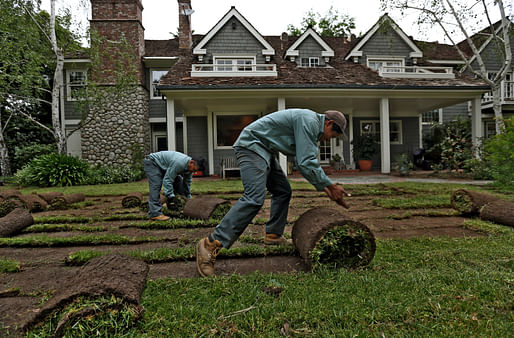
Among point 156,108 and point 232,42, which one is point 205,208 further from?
point 156,108

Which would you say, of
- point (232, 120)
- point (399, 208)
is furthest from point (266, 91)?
point (399, 208)

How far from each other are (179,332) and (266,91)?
10987 mm

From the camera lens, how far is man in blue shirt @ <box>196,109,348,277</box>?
249 centimetres

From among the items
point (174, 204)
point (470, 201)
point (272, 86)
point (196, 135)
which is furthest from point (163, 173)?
point (196, 135)

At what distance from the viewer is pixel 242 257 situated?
9.73 ft

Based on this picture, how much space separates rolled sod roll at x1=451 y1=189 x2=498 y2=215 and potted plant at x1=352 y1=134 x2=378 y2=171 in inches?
388

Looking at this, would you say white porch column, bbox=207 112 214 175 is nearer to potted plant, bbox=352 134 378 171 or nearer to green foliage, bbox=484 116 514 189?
potted plant, bbox=352 134 378 171

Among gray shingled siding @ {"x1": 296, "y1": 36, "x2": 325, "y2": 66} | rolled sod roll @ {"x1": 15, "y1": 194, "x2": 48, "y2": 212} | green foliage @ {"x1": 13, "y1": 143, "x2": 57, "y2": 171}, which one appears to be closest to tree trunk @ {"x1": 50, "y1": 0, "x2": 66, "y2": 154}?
green foliage @ {"x1": 13, "y1": 143, "x2": 57, "y2": 171}

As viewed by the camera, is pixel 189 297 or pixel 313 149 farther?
pixel 313 149

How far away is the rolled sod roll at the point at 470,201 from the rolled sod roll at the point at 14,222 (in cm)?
664

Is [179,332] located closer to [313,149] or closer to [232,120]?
[313,149]

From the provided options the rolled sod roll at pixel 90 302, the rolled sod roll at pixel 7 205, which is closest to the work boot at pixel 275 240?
the rolled sod roll at pixel 90 302

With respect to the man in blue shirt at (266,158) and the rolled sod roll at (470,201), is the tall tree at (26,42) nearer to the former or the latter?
the man in blue shirt at (266,158)

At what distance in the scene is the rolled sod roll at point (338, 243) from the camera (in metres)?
2.41
